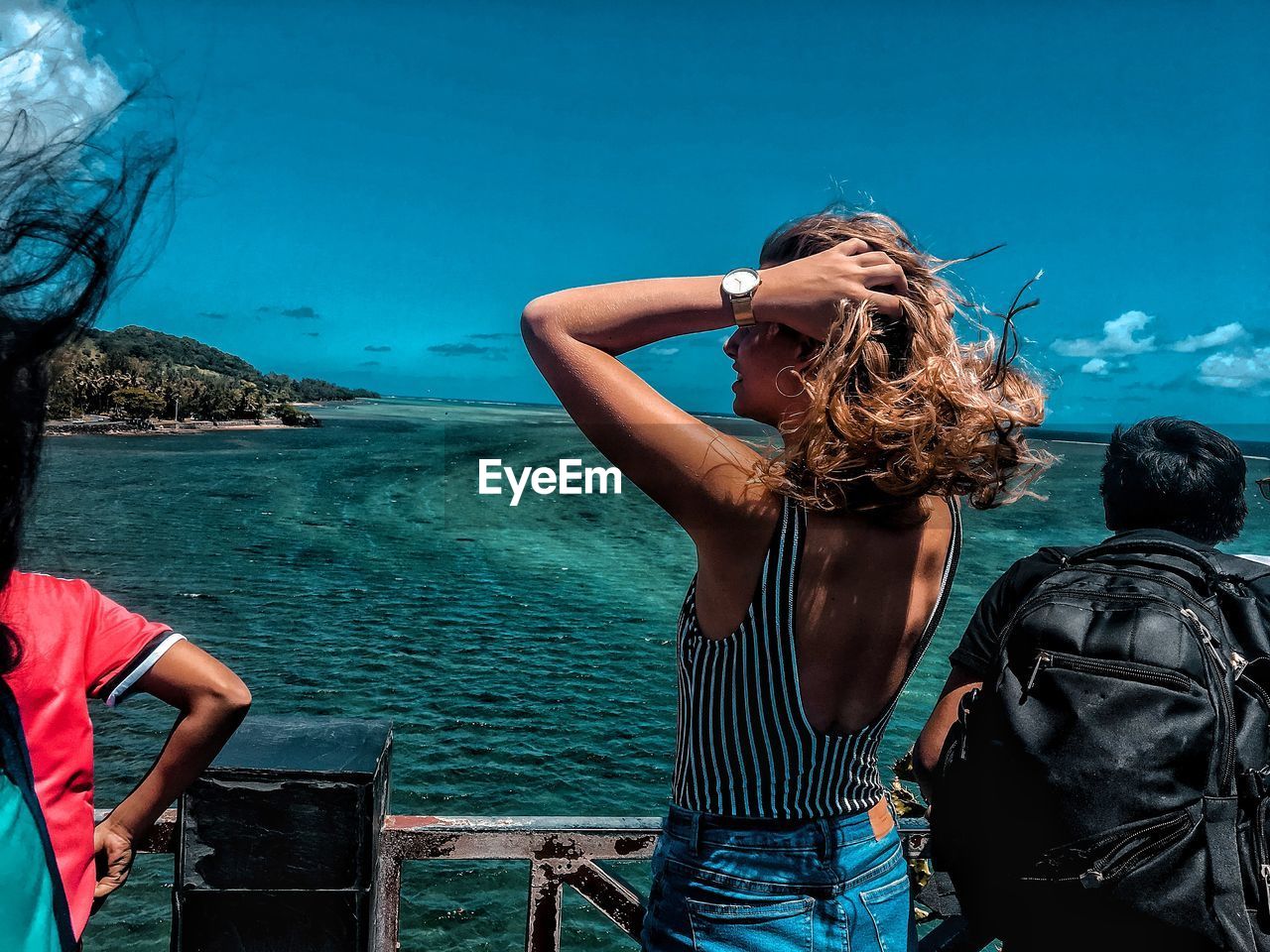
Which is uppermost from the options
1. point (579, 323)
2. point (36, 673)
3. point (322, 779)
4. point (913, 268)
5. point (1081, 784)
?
point (913, 268)

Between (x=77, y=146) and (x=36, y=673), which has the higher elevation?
(x=77, y=146)

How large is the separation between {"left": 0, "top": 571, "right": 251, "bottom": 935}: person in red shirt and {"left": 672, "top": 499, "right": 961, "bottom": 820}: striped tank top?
83 cm

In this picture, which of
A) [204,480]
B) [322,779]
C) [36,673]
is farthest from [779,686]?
[204,480]

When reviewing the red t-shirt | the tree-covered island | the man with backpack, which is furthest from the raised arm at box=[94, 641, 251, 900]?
the tree-covered island

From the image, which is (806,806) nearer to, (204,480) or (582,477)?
(582,477)

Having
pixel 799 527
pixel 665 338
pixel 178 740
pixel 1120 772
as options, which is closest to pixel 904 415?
pixel 799 527

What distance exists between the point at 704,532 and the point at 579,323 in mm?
347

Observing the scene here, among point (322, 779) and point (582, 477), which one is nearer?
point (322, 779)

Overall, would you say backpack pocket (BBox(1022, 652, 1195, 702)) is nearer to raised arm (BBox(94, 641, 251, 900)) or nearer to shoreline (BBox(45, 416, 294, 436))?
raised arm (BBox(94, 641, 251, 900))

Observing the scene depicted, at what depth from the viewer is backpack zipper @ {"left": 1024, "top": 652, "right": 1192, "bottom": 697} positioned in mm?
1612

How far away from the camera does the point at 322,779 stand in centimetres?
222

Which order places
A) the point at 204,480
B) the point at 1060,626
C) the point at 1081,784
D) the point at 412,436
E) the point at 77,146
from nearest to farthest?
1. the point at 77,146
2. the point at 1081,784
3. the point at 1060,626
4. the point at 204,480
5. the point at 412,436

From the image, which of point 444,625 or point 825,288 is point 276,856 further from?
point 444,625

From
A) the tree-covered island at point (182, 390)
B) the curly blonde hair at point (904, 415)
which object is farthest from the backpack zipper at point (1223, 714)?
the tree-covered island at point (182, 390)
